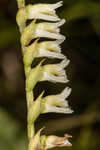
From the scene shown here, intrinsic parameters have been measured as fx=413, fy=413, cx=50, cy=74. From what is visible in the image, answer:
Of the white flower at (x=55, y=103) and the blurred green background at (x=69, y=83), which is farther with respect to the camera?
the blurred green background at (x=69, y=83)

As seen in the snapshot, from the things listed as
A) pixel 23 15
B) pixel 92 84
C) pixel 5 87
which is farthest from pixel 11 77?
pixel 23 15

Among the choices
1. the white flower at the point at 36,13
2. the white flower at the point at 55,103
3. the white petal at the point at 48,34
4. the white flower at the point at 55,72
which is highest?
the white flower at the point at 36,13

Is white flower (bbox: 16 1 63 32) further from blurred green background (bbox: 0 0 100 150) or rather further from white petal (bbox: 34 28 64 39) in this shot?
blurred green background (bbox: 0 0 100 150)

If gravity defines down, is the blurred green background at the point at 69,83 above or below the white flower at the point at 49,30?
below

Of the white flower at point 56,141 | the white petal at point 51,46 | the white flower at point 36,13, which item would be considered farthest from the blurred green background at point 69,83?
the white flower at point 36,13

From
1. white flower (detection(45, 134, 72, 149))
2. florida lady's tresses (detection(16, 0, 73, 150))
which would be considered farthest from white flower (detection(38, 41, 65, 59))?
white flower (detection(45, 134, 72, 149))

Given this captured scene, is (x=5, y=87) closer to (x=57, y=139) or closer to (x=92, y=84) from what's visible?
(x=92, y=84)

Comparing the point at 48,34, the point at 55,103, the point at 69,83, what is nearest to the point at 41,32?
the point at 48,34

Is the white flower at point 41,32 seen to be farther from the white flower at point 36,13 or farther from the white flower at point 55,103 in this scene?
the white flower at point 55,103
